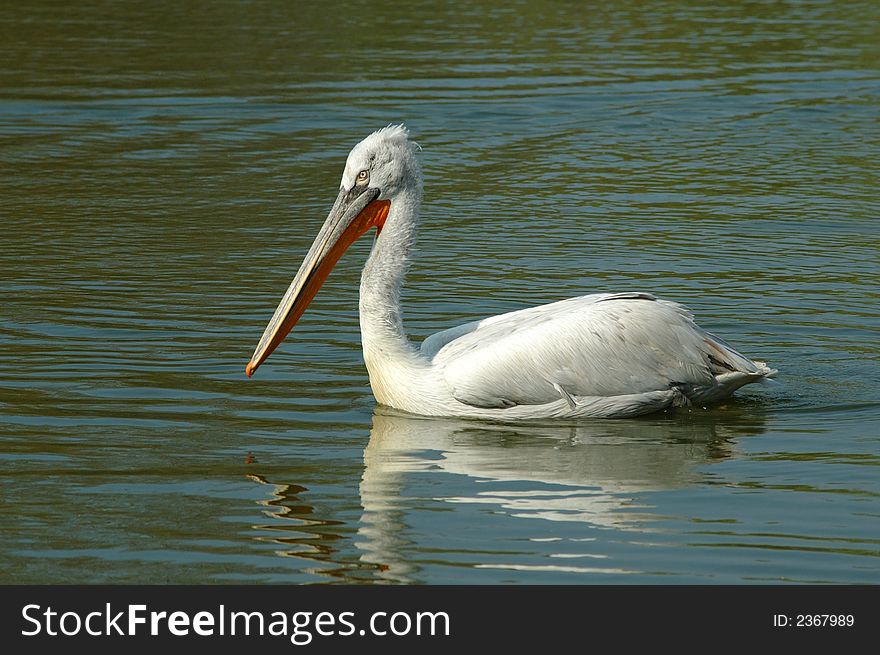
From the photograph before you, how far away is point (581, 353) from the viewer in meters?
5.98

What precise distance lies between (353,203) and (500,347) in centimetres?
87

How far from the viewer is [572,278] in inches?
324

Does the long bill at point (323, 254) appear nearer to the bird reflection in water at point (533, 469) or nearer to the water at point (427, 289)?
the water at point (427, 289)

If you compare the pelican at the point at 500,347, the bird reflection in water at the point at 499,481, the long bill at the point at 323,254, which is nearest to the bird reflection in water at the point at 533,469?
the bird reflection in water at the point at 499,481

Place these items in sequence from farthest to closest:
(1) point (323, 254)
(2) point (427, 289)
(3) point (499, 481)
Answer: (2) point (427, 289) < (1) point (323, 254) < (3) point (499, 481)

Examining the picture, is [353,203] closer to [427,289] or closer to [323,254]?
[323,254]

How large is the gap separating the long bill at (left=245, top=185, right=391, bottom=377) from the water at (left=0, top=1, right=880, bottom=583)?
0.30 metres

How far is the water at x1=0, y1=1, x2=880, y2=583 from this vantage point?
4.72 m

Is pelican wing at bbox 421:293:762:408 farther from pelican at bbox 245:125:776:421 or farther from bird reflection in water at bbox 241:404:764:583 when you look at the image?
bird reflection in water at bbox 241:404:764:583

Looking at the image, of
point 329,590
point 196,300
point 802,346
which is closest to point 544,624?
point 329,590

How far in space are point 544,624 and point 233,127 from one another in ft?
29.7

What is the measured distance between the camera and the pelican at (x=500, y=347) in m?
5.95

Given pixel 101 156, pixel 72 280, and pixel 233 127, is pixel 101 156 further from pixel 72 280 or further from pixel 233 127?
pixel 72 280

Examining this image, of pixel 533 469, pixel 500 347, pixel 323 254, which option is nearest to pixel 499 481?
pixel 533 469
